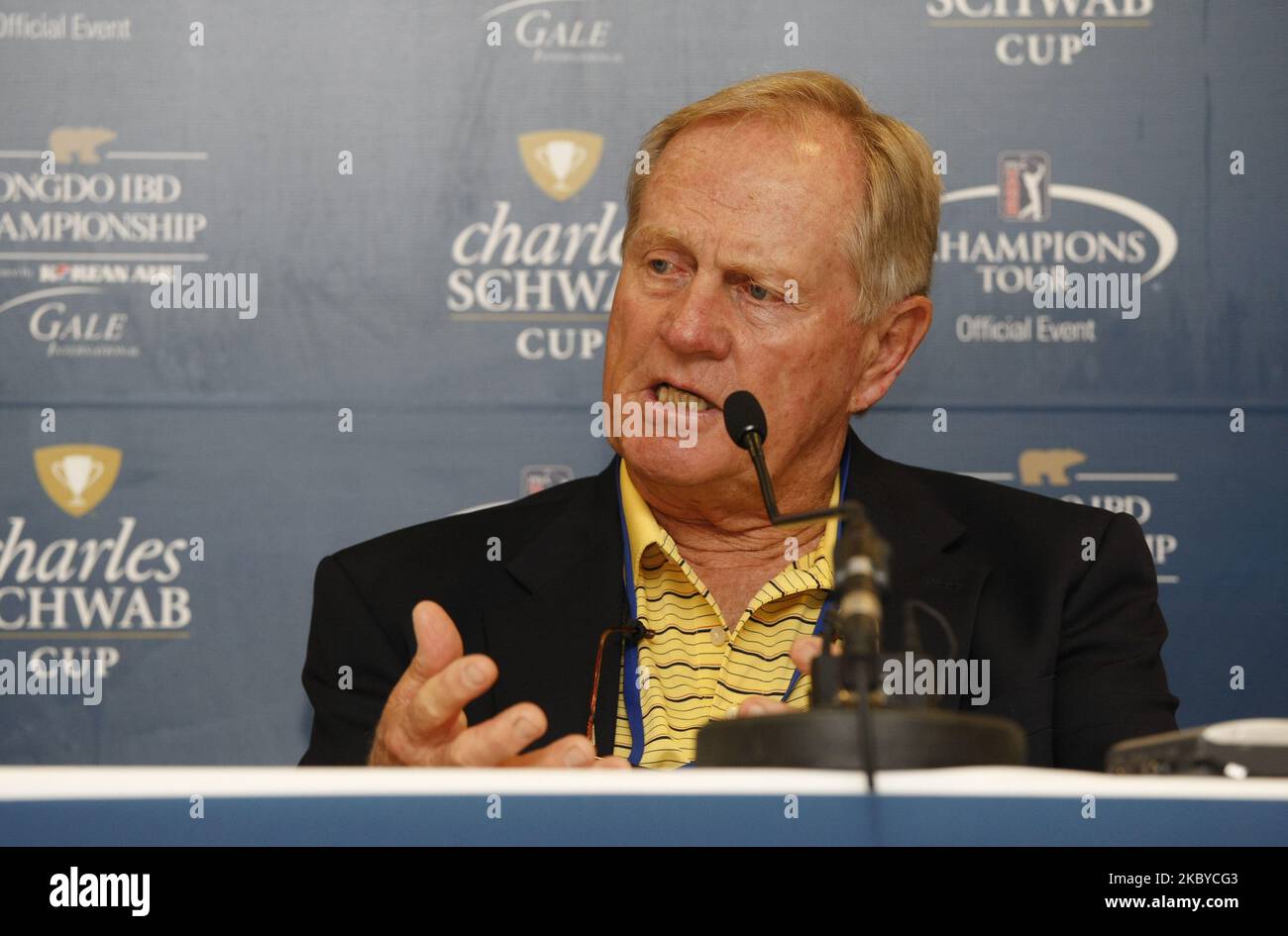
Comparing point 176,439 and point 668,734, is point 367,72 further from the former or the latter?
point 668,734

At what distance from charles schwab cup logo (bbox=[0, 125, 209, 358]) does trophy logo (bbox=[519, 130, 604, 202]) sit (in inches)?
22.9

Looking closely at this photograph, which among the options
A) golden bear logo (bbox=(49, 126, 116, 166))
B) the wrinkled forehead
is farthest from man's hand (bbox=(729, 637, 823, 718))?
golden bear logo (bbox=(49, 126, 116, 166))

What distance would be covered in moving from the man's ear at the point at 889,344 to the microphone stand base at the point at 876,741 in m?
1.24

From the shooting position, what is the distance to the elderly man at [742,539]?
6.60 feet

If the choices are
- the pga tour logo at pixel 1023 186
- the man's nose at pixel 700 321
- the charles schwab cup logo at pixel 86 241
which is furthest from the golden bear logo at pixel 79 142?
the pga tour logo at pixel 1023 186

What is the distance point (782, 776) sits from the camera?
0.84 meters

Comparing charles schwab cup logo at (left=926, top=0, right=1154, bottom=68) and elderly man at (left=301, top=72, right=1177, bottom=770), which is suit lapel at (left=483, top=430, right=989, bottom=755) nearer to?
elderly man at (left=301, top=72, right=1177, bottom=770)

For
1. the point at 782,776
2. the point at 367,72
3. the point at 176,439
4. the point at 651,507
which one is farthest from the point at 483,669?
the point at 367,72

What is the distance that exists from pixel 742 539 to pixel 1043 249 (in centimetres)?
89

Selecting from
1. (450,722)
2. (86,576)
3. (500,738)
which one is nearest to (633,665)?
(450,722)

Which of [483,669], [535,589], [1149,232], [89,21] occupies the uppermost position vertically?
[89,21]

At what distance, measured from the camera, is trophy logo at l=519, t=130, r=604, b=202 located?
267 centimetres

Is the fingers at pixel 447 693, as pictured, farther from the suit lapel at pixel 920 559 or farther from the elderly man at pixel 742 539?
the suit lapel at pixel 920 559
